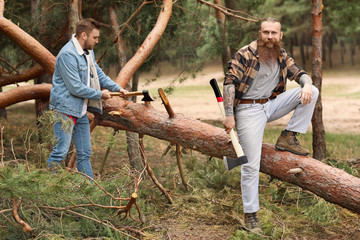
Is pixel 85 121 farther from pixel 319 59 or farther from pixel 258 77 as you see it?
pixel 319 59

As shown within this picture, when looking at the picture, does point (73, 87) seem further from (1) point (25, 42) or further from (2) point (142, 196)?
(2) point (142, 196)

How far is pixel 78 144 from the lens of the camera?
491cm

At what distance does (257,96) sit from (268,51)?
420 mm

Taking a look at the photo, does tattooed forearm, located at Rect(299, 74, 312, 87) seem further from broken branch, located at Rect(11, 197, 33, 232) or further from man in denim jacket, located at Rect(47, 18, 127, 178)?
broken branch, located at Rect(11, 197, 33, 232)

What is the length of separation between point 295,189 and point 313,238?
1000 millimetres

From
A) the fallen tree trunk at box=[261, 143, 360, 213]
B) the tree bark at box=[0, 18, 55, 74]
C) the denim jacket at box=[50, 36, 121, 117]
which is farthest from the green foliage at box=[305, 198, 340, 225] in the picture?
the tree bark at box=[0, 18, 55, 74]

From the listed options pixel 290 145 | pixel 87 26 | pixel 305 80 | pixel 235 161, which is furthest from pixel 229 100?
pixel 87 26

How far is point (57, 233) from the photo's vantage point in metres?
3.84

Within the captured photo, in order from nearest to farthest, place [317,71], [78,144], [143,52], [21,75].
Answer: [78,144]
[143,52]
[317,71]
[21,75]

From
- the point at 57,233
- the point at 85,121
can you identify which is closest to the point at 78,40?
the point at 85,121

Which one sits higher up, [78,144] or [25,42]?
[25,42]

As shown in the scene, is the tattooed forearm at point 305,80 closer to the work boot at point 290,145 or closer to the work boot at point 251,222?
the work boot at point 290,145

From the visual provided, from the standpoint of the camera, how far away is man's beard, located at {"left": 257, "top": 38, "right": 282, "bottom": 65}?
4.18 m

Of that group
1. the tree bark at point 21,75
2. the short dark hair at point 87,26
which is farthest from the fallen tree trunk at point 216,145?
the tree bark at point 21,75
